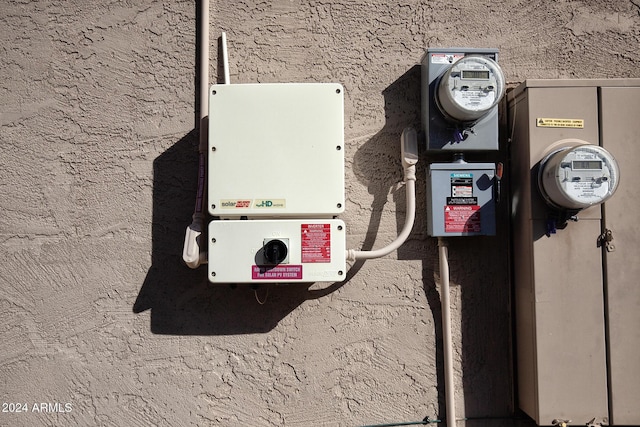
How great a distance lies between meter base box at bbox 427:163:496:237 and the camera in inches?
52.7

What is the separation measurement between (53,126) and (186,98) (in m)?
0.47

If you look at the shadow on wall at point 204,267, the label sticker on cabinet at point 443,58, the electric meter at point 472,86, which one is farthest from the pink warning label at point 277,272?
the label sticker on cabinet at point 443,58

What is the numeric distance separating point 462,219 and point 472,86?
0.42 meters

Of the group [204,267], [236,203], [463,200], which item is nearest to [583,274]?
[463,200]

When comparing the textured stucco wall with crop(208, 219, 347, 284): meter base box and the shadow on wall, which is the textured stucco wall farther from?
crop(208, 219, 347, 284): meter base box

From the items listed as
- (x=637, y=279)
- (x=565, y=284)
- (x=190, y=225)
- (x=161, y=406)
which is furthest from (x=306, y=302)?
(x=637, y=279)

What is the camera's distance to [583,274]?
125cm

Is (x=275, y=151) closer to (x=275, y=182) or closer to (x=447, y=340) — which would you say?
(x=275, y=182)

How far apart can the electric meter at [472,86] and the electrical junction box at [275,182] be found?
36 centimetres

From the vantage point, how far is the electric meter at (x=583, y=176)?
119 cm

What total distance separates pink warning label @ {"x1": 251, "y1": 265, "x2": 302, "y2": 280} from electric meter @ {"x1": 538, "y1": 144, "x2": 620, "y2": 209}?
793mm

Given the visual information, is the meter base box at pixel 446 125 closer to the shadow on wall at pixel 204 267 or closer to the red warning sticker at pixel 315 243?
the shadow on wall at pixel 204 267

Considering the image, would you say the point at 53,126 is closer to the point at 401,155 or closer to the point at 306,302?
the point at 306,302

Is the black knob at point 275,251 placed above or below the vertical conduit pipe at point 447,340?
above
